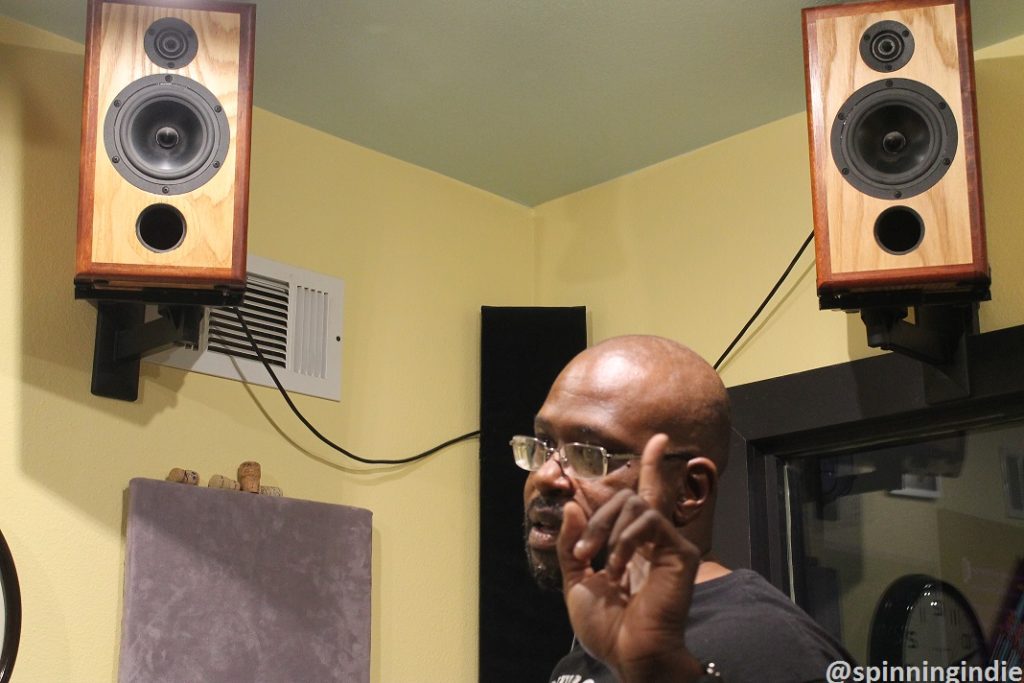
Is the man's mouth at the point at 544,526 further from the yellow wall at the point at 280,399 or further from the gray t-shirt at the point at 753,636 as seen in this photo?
the yellow wall at the point at 280,399

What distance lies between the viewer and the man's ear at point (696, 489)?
1181 mm

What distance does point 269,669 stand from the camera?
207 centimetres

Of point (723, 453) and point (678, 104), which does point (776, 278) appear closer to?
point (678, 104)

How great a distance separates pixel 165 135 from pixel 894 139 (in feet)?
3.52

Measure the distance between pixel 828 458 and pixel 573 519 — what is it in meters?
1.45

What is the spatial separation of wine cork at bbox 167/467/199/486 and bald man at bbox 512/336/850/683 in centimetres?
97

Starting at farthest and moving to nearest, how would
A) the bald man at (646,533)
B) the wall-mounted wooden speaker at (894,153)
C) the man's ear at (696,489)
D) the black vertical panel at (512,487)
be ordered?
1. the black vertical panel at (512,487)
2. the wall-mounted wooden speaker at (894,153)
3. the man's ear at (696,489)
4. the bald man at (646,533)

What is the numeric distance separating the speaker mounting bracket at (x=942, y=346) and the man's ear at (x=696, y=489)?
80 cm

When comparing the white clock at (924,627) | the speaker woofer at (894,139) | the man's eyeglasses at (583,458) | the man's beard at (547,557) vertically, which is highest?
the speaker woofer at (894,139)

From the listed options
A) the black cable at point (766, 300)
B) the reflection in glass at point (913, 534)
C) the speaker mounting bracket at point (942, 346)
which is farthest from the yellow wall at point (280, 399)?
the speaker mounting bracket at point (942, 346)

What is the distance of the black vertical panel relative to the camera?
241 centimetres

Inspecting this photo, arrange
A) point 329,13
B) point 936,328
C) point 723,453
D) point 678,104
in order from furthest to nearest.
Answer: point 678,104 < point 329,13 < point 936,328 < point 723,453

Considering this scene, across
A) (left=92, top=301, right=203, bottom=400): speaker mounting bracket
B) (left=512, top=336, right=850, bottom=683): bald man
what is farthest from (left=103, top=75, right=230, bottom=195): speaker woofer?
(left=512, top=336, right=850, bottom=683): bald man

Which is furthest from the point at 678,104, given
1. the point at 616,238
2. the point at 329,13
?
the point at 329,13
